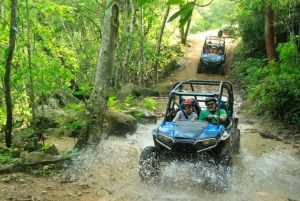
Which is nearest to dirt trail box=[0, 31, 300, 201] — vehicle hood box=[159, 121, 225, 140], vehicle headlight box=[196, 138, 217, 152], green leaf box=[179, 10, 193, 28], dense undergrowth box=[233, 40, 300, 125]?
vehicle headlight box=[196, 138, 217, 152]

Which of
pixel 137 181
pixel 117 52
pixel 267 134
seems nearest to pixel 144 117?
pixel 267 134

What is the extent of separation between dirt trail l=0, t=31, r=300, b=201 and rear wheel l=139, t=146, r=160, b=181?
0.18m

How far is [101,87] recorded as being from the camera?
25.7ft

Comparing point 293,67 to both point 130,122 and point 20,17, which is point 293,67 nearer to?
point 130,122

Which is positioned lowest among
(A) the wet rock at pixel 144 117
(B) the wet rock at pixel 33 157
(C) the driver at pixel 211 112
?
(A) the wet rock at pixel 144 117

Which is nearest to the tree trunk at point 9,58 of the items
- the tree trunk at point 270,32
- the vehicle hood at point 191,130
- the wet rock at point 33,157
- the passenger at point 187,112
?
the wet rock at point 33,157

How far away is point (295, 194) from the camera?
19.7 feet

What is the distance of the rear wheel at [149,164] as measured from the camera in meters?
6.08

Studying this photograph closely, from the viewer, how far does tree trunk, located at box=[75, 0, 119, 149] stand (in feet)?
25.3

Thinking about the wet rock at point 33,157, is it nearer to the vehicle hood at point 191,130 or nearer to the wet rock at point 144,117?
the vehicle hood at point 191,130

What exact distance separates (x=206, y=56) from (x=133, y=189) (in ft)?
52.0

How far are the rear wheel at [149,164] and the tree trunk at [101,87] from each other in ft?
6.70

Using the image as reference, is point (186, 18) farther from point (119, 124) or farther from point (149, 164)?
point (119, 124)

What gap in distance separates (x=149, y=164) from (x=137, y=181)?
20.1 inches
